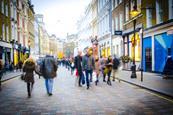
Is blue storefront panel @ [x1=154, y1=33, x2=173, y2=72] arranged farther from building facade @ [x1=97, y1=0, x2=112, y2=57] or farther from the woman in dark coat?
building facade @ [x1=97, y1=0, x2=112, y2=57]

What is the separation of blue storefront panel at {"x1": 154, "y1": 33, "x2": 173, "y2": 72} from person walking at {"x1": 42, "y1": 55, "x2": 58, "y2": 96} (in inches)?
422

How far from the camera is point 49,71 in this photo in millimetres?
12898

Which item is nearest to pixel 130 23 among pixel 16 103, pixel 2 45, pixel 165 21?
pixel 165 21

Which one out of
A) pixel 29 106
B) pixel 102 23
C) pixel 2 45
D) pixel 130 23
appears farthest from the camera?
pixel 102 23

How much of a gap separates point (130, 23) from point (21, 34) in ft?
85.6

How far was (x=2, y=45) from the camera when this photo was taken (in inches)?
1425

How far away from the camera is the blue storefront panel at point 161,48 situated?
2195 cm

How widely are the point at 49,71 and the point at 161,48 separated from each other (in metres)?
12.4

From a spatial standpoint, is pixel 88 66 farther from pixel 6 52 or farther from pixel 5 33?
pixel 5 33

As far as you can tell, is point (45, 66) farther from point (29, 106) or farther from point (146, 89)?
point (146, 89)

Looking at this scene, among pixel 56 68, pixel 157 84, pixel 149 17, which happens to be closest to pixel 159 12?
pixel 149 17

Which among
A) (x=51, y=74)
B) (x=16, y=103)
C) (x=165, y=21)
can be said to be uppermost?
(x=165, y=21)

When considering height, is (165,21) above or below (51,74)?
above

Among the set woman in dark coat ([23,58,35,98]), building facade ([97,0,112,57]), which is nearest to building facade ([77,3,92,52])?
building facade ([97,0,112,57])
